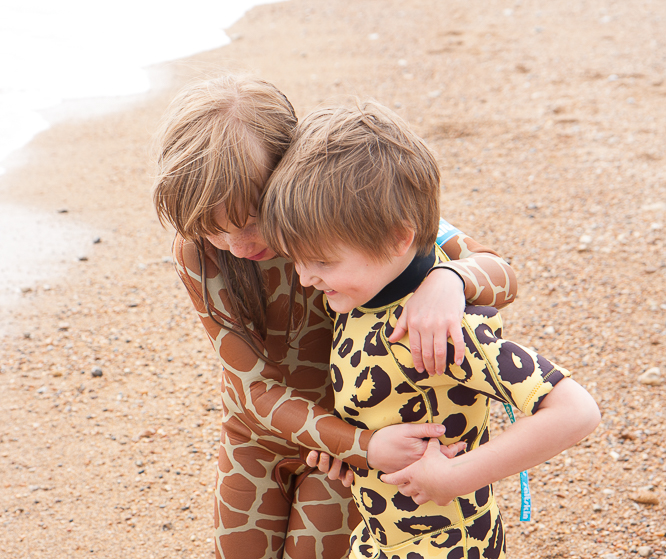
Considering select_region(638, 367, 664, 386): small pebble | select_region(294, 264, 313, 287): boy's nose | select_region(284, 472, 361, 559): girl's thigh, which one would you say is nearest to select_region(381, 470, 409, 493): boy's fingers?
select_region(294, 264, 313, 287): boy's nose

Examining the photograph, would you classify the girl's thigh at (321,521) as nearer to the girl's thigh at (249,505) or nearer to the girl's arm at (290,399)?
the girl's thigh at (249,505)

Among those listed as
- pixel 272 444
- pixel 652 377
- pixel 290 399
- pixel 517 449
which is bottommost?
pixel 652 377

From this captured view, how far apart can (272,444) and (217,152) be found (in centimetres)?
116

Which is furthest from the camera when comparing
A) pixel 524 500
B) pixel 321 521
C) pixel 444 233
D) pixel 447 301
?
pixel 321 521

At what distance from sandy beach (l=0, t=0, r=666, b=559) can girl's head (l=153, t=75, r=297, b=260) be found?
0.44 meters

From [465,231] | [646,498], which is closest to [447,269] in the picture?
[646,498]

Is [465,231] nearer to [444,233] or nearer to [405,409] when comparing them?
[444,233]

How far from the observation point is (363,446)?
Answer: 6.32ft

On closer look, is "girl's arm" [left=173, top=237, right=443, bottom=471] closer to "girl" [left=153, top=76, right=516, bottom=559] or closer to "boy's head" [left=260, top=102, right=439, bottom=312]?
"girl" [left=153, top=76, right=516, bottom=559]

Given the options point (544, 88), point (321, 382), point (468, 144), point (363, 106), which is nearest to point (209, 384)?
point (321, 382)

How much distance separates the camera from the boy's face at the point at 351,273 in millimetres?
1746

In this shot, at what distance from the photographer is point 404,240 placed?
5.77 ft

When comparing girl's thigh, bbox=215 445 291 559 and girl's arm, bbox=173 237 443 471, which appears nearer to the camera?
girl's arm, bbox=173 237 443 471

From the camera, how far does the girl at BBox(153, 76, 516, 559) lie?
182cm
